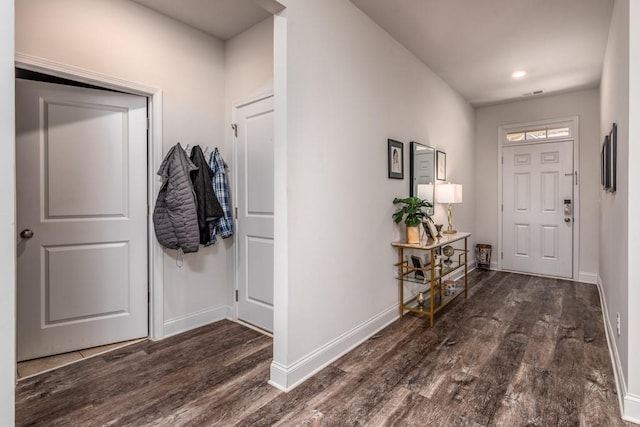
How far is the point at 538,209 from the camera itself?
15.6 feet

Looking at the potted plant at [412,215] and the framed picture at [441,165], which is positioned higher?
the framed picture at [441,165]

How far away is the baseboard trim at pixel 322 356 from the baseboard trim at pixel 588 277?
3.22 meters

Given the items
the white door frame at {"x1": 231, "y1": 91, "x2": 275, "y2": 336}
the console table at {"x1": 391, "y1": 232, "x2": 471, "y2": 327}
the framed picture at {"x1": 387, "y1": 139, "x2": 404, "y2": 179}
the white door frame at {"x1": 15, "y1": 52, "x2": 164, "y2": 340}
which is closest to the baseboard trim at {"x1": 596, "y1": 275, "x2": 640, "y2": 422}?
the console table at {"x1": 391, "y1": 232, "x2": 471, "y2": 327}

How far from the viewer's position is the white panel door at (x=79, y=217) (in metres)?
2.24

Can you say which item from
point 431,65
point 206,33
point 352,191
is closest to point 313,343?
point 352,191

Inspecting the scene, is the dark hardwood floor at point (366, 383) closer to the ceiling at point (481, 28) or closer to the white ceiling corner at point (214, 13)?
the ceiling at point (481, 28)

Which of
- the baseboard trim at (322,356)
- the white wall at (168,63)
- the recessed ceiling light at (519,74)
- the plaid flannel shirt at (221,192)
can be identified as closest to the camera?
the baseboard trim at (322,356)

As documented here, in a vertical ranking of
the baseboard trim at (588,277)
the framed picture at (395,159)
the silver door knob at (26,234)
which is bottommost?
the baseboard trim at (588,277)

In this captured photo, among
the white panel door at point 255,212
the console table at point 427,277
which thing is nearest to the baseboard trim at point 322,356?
the console table at point 427,277

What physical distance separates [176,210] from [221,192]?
45cm

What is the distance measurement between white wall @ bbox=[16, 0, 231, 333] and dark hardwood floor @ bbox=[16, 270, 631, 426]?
0.35m

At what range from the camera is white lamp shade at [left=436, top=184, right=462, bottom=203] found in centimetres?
370
